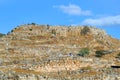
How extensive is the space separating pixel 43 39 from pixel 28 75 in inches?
1813

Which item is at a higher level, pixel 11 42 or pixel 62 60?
pixel 11 42

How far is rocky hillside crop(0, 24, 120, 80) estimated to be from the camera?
4638 centimetres

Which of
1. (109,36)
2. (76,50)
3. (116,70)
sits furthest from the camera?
(109,36)

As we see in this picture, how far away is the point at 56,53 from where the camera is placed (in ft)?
240

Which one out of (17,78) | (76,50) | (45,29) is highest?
(45,29)

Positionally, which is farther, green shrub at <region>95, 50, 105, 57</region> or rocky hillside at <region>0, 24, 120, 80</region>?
green shrub at <region>95, 50, 105, 57</region>

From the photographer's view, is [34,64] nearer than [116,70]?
No

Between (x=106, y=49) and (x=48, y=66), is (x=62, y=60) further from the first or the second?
(x=106, y=49)

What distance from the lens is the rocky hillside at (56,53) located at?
4638cm

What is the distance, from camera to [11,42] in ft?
271

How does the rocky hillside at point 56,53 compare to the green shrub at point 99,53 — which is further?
the green shrub at point 99,53

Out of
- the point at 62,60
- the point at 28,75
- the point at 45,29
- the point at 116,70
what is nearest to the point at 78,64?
the point at 62,60

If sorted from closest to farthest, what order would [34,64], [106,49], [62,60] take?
[34,64] < [62,60] < [106,49]

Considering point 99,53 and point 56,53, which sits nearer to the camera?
point 56,53
